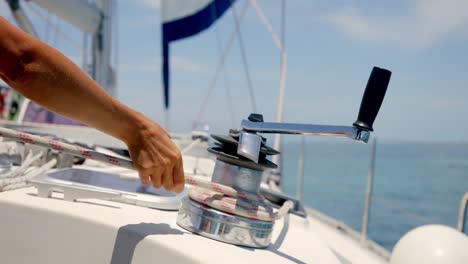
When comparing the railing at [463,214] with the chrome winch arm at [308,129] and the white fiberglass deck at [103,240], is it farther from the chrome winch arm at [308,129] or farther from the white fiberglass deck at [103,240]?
the chrome winch arm at [308,129]

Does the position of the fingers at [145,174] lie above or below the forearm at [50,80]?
below

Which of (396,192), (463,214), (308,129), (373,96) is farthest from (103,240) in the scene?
(396,192)

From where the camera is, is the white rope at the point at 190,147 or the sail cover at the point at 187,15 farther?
the sail cover at the point at 187,15

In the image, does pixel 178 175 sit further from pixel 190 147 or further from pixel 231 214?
pixel 190 147

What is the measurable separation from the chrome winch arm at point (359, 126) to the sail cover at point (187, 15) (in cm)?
332

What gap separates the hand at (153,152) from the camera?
27.4 inches

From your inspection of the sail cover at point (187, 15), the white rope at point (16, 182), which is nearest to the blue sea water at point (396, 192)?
the sail cover at point (187, 15)

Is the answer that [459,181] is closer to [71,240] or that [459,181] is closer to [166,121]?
[166,121]

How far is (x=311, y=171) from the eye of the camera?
18078 millimetres

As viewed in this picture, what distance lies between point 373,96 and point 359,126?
54 mm

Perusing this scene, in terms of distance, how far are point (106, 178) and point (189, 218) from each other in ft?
1.20

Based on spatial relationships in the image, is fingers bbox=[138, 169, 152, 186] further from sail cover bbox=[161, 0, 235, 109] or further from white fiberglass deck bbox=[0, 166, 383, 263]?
sail cover bbox=[161, 0, 235, 109]

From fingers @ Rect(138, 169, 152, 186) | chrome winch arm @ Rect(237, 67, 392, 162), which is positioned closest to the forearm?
fingers @ Rect(138, 169, 152, 186)

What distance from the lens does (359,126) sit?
652 mm
